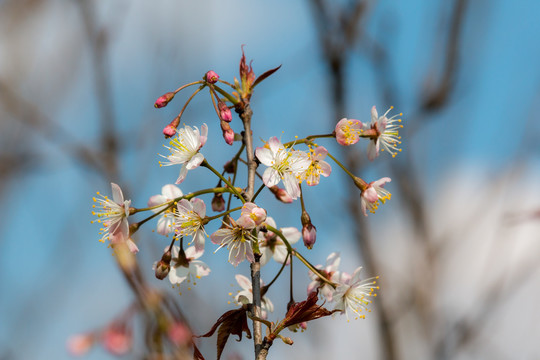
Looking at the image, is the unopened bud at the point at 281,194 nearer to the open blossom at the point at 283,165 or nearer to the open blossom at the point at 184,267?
the open blossom at the point at 283,165

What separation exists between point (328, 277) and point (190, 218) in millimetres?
347

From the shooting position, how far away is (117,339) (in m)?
1.59

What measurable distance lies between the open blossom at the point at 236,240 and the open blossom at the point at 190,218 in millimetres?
60

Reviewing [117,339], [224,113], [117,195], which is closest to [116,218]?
[117,195]

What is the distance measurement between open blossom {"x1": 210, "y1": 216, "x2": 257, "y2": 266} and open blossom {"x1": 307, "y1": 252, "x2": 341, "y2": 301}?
0.72 feet

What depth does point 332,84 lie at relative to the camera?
10.6ft

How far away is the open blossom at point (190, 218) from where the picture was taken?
1.09 metres

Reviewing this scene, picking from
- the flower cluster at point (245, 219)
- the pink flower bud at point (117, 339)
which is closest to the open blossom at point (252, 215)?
the flower cluster at point (245, 219)

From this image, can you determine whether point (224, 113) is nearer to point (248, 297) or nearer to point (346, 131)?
point (346, 131)

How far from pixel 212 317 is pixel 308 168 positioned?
3312 millimetres

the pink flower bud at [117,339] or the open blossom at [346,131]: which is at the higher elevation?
the open blossom at [346,131]

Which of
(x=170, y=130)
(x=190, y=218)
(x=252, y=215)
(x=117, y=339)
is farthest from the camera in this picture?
(x=117, y=339)

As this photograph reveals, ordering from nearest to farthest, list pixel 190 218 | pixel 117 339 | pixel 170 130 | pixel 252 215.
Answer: pixel 252 215 → pixel 190 218 → pixel 170 130 → pixel 117 339

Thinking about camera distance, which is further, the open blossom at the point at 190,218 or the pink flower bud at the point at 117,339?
the pink flower bud at the point at 117,339
